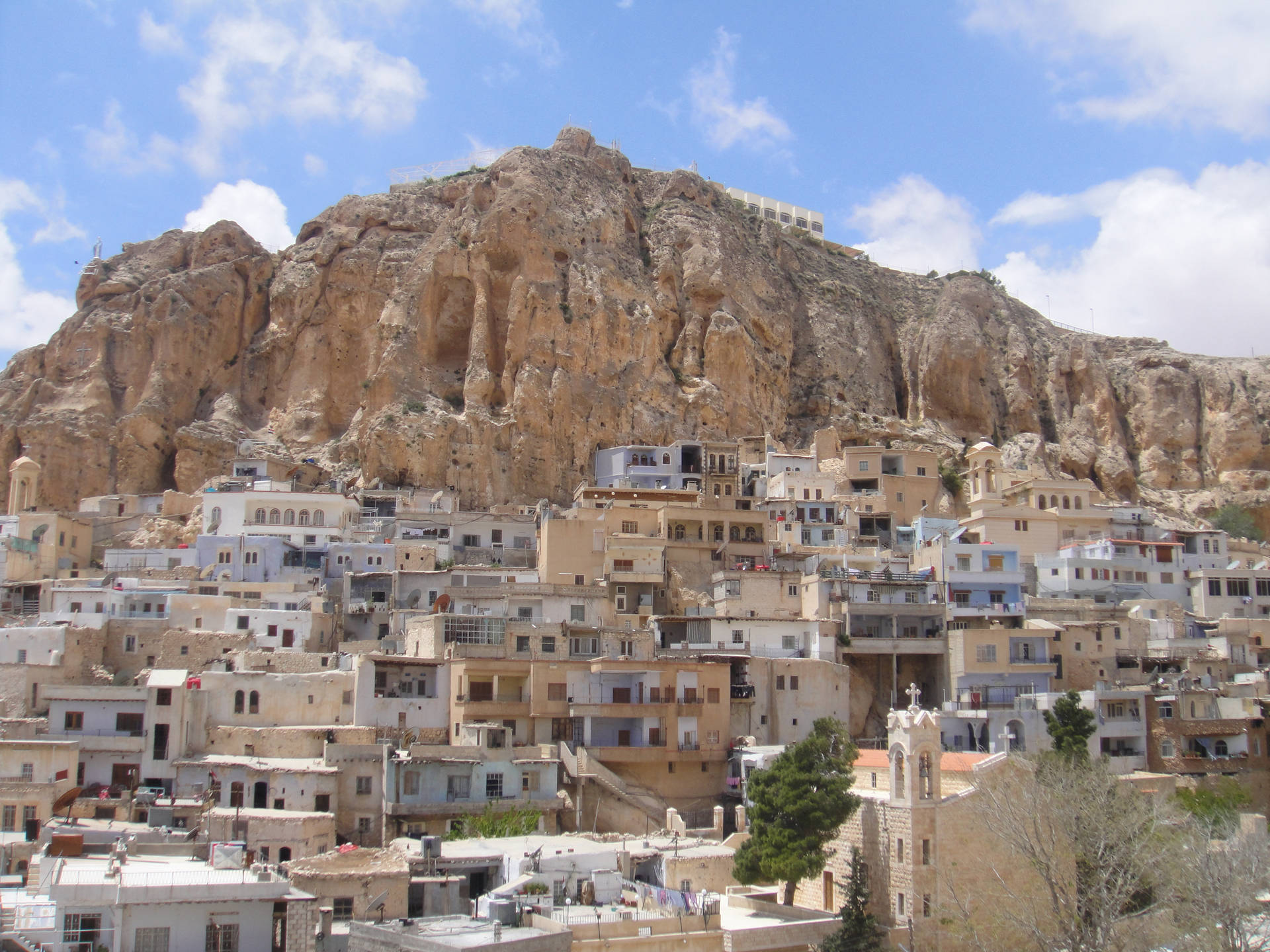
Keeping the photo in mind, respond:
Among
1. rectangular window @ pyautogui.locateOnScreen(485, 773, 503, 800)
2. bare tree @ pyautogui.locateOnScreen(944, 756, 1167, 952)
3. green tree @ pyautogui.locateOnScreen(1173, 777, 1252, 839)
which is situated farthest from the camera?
green tree @ pyautogui.locateOnScreen(1173, 777, 1252, 839)

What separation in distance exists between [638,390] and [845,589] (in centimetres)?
2265

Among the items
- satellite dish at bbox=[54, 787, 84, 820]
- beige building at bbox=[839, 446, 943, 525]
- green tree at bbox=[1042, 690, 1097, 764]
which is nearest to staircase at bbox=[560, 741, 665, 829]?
green tree at bbox=[1042, 690, 1097, 764]

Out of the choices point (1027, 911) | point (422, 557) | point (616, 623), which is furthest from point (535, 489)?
point (1027, 911)

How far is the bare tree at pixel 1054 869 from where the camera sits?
92.0ft

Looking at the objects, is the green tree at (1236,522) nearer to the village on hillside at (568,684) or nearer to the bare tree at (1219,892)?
the village on hillside at (568,684)

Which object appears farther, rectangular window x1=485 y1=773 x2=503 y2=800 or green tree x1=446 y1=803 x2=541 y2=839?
rectangular window x1=485 y1=773 x2=503 y2=800

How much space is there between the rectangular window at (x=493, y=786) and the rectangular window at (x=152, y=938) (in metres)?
12.0

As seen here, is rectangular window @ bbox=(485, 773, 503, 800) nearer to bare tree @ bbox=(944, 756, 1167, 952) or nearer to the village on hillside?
the village on hillside

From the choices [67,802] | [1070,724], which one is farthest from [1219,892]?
[67,802]

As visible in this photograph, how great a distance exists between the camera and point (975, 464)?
208 feet

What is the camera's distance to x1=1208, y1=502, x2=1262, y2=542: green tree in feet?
226

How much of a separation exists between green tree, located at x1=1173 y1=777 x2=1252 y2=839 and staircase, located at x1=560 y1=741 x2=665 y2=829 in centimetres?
1404

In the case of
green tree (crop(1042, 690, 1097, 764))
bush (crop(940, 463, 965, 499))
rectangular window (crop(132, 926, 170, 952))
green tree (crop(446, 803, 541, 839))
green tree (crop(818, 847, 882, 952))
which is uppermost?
bush (crop(940, 463, 965, 499))

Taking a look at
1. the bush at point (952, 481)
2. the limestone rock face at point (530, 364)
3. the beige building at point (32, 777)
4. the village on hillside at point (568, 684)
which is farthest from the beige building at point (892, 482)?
the beige building at point (32, 777)
